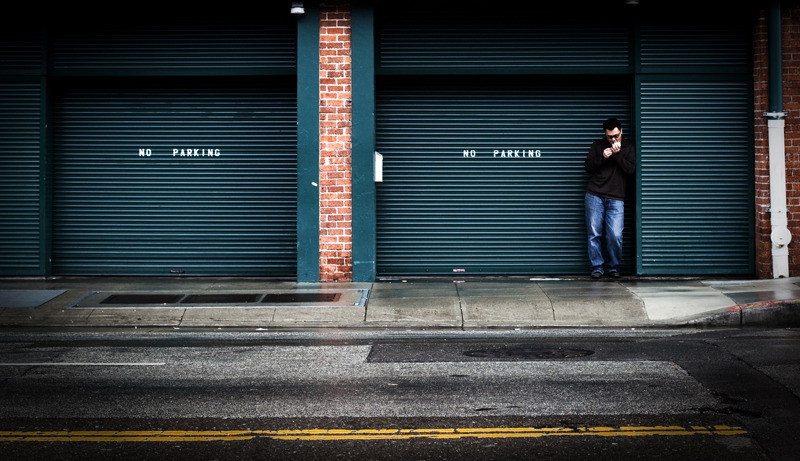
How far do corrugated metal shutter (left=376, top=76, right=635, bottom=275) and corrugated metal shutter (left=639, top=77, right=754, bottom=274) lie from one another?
0.48 m

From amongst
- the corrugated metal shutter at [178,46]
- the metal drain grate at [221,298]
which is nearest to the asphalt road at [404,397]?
the metal drain grate at [221,298]

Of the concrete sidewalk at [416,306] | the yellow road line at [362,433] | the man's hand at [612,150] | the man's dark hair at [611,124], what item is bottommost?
the yellow road line at [362,433]

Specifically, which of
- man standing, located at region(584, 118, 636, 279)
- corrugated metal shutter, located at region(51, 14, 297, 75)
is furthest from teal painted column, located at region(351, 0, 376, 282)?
man standing, located at region(584, 118, 636, 279)

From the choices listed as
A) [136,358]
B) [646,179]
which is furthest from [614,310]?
[136,358]

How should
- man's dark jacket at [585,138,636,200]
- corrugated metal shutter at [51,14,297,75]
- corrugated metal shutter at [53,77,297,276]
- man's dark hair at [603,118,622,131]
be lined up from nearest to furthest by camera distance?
man's dark hair at [603,118,622,131], man's dark jacket at [585,138,636,200], corrugated metal shutter at [51,14,297,75], corrugated metal shutter at [53,77,297,276]

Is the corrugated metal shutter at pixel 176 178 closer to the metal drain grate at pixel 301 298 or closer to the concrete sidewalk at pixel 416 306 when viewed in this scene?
the concrete sidewalk at pixel 416 306

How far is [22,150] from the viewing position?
1463cm

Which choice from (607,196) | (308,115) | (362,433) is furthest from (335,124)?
(362,433)

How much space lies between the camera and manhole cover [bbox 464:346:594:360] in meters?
8.59

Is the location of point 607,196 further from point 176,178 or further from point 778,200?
point 176,178

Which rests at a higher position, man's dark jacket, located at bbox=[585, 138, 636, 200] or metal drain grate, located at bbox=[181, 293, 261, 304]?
man's dark jacket, located at bbox=[585, 138, 636, 200]

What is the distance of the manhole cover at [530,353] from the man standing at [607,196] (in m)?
5.16

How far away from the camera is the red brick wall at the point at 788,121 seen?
13.8m

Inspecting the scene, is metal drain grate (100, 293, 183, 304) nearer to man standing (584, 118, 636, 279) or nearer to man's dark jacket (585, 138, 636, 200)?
man standing (584, 118, 636, 279)
